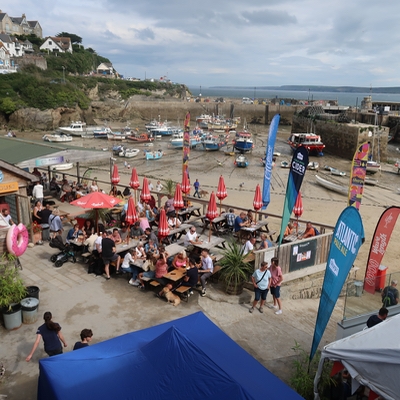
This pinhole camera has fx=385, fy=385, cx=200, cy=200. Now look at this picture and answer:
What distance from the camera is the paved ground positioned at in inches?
269

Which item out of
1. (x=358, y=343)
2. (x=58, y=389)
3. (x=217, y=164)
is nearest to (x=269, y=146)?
(x=358, y=343)

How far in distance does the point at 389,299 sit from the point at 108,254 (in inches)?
254

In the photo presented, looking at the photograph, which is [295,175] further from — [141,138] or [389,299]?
[141,138]

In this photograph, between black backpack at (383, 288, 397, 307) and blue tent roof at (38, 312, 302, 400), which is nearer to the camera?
blue tent roof at (38, 312, 302, 400)

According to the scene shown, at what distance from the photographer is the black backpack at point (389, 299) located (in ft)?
22.7

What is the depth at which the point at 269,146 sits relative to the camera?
12828 millimetres

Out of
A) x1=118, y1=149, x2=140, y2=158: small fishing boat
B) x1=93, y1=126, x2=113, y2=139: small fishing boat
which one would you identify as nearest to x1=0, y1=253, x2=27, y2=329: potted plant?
x1=118, y1=149, x2=140, y2=158: small fishing boat

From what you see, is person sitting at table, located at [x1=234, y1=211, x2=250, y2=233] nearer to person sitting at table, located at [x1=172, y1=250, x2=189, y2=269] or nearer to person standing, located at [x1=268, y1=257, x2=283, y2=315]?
person sitting at table, located at [x1=172, y1=250, x2=189, y2=269]

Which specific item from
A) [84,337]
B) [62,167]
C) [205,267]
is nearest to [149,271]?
[205,267]

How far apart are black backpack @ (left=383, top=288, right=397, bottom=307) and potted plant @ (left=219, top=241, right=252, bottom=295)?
326 centimetres

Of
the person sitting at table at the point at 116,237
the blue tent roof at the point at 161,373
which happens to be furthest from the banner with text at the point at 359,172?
the blue tent roof at the point at 161,373

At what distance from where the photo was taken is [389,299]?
6984mm

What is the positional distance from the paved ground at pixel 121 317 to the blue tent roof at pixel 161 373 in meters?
1.73

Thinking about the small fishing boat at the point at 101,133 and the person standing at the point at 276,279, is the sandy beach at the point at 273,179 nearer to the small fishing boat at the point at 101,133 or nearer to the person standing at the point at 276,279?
the small fishing boat at the point at 101,133
